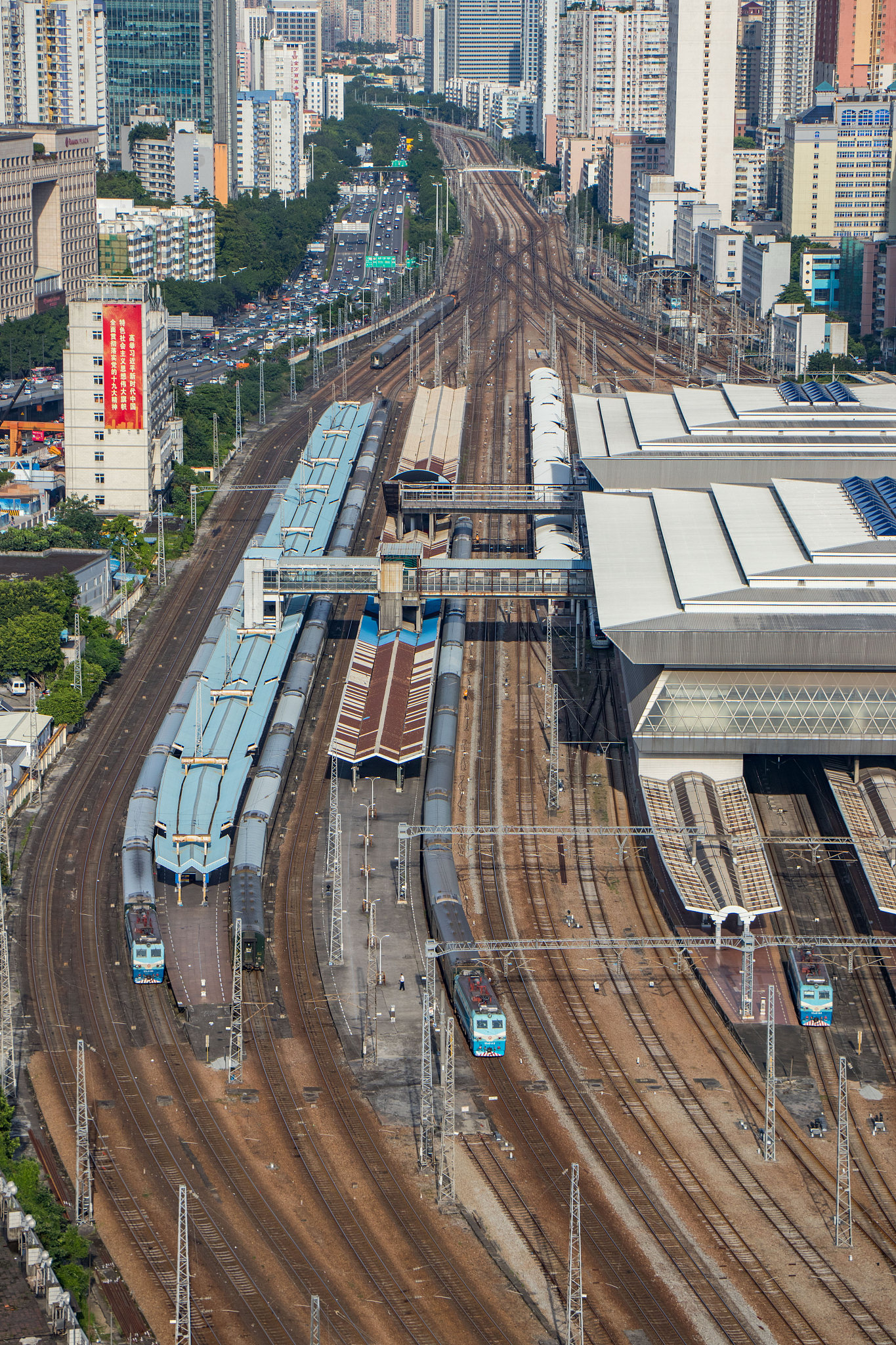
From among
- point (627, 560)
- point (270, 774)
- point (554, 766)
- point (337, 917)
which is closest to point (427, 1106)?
point (337, 917)

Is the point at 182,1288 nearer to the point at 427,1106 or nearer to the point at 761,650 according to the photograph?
the point at 427,1106

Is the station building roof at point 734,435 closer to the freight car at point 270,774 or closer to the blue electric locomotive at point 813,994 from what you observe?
the freight car at point 270,774

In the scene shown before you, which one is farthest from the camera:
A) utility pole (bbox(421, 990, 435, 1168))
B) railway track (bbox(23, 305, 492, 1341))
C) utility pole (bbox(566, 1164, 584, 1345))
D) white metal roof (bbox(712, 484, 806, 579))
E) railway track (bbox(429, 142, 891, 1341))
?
white metal roof (bbox(712, 484, 806, 579))

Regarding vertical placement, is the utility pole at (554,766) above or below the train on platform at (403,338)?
below

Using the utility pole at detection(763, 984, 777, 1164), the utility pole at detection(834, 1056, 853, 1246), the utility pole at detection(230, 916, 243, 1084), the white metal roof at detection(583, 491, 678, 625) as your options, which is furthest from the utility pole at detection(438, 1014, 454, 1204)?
the white metal roof at detection(583, 491, 678, 625)

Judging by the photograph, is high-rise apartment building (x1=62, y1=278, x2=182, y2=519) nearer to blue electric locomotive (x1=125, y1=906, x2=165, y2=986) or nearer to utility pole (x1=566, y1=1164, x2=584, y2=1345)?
blue electric locomotive (x1=125, y1=906, x2=165, y2=986)

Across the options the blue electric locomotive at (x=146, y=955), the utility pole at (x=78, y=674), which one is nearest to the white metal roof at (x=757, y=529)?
the blue electric locomotive at (x=146, y=955)
